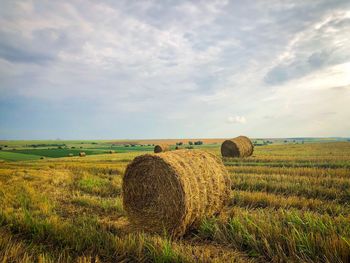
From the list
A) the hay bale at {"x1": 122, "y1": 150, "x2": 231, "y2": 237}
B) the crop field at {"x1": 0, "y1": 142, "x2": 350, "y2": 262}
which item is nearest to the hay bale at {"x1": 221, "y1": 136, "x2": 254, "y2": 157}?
the crop field at {"x1": 0, "y1": 142, "x2": 350, "y2": 262}

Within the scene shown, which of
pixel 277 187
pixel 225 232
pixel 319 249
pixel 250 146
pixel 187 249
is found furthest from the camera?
pixel 250 146

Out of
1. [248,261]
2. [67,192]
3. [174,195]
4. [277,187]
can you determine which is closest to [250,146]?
[277,187]

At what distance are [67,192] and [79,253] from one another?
6239 millimetres

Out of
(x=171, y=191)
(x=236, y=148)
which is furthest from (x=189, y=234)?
(x=236, y=148)

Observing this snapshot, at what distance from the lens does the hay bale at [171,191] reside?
246 inches

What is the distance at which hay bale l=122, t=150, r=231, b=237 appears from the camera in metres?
6.25

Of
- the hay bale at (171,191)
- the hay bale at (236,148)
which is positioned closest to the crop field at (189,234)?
the hay bale at (171,191)

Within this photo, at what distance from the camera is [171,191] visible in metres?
6.42

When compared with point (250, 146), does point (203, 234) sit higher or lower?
lower

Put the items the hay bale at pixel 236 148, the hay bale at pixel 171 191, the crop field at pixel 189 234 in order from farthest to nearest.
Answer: the hay bale at pixel 236 148 < the hay bale at pixel 171 191 < the crop field at pixel 189 234

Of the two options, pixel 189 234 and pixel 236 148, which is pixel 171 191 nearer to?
pixel 189 234

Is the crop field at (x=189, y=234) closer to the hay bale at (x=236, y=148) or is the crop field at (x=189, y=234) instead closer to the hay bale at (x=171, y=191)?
the hay bale at (x=171, y=191)

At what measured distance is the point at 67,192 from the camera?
10586mm

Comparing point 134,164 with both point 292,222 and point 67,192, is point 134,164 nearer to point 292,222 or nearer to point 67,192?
point 292,222
